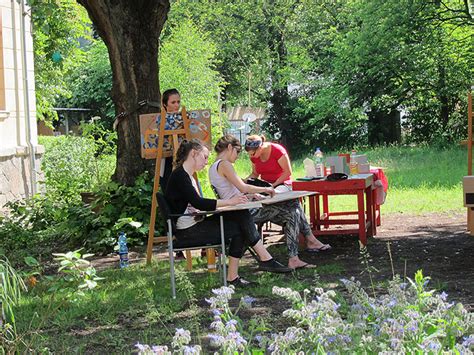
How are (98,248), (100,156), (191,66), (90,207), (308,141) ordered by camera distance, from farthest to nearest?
(308,141) < (191,66) < (100,156) < (90,207) < (98,248)

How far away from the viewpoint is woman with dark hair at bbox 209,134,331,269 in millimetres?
7602

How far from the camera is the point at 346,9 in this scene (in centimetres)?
A: 3478

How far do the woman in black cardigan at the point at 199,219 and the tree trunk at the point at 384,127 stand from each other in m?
23.2

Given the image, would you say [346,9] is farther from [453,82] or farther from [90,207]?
[90,207]

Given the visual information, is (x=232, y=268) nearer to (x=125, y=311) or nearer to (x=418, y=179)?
(x=125, y=311)

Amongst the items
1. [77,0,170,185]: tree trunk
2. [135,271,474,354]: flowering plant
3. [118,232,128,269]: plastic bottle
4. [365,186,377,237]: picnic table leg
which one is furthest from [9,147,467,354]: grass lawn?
[77,0,170,185]: tree trunk

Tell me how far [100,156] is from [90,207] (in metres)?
4.94

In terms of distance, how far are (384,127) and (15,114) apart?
17.2 m

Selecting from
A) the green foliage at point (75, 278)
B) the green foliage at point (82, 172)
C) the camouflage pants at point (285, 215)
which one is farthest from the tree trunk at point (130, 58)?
the green foliage at point (75, 278)

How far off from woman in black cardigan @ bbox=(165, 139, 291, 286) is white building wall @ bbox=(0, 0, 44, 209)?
8792 millimetres

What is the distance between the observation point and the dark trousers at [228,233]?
22.8 feet

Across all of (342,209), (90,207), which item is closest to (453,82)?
(342,209)

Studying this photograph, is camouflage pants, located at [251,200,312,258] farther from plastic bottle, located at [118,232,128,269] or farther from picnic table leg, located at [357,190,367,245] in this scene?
plastic bottle, located at [118,232,128,269]

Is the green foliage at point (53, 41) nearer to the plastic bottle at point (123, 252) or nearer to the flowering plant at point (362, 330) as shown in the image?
the plastic bottle at point (123, 252)
